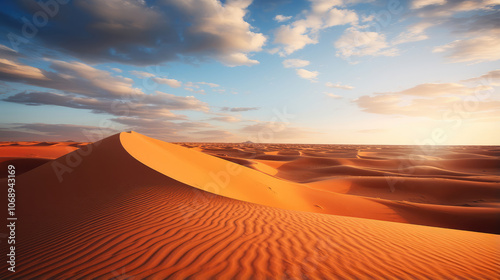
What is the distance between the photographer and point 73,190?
734 cm

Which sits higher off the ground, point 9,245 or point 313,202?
point 9,245

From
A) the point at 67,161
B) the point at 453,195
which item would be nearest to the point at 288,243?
the point at 67,161

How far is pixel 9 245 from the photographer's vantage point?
4270 mm

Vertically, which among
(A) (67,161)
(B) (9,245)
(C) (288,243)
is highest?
(A) (67,161)

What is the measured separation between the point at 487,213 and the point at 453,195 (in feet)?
19.6

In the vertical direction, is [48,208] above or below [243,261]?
below

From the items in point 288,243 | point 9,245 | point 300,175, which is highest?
point 288,243

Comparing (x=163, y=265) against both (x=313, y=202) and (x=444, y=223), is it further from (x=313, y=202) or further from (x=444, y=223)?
(x=444, y=223)

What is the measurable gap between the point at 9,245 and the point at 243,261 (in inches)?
196

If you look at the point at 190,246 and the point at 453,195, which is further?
the point at 453,195

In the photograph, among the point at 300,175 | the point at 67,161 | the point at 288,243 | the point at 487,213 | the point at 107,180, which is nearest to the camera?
the point at 288,243

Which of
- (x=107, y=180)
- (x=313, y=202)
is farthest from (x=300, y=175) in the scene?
(x=107, y=180)

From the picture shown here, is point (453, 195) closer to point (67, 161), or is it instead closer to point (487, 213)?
point (487, 213)

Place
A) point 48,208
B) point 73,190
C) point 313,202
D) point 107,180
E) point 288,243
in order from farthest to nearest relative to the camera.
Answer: point 313,202, point 107,180, point 73,190, point 48,208, point 288,243
